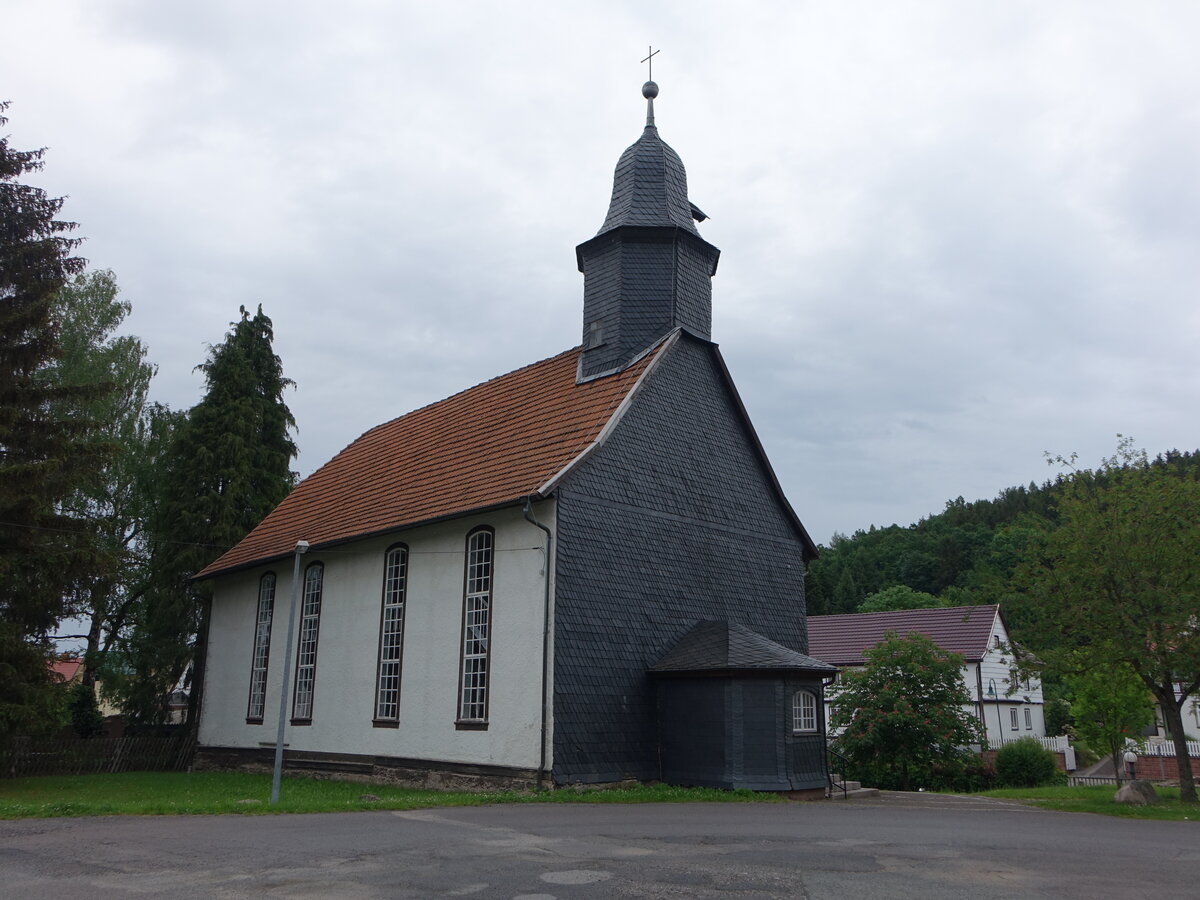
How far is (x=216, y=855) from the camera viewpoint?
948 centimetres

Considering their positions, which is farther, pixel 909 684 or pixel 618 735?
pixel 909 684

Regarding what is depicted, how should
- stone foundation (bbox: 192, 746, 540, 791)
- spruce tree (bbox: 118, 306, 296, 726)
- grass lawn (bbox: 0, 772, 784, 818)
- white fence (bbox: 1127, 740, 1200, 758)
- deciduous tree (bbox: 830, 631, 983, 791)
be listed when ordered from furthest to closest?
white fence (bbox: 1127, 740, 1200, 758) → spruce tree (bbox: 118, 306, 296, 726) → deciduous tree (bbox: 830, 631, 983, 791) → stone foundation (bbox: 192, 746, 540, 791) → grass lawn (bbox: 0, 772, 784, 818)

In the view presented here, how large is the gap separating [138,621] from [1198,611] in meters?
31.2

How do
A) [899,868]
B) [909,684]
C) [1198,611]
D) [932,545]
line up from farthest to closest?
[932,545]
[909,684]
[1198,611]
[899,868]

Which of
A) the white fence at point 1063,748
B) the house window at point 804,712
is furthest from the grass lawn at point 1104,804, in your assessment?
the white fence at point 1063,748

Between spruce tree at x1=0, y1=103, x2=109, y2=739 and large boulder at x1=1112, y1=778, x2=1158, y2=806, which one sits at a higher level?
spruce tree at x1=0, y1=103, x2=109, y2=739

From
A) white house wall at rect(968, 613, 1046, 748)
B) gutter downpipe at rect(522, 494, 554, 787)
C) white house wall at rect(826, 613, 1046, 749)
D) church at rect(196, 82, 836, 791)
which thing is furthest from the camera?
white house wall at rect(968, 613, 1046, 748)

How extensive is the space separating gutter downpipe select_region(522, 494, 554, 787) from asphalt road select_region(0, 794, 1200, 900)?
203 centimetres

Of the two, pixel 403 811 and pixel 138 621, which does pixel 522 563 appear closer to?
pixel 403 811

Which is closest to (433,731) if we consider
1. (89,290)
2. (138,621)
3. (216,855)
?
(216,855)

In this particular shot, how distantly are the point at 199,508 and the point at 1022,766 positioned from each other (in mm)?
25881

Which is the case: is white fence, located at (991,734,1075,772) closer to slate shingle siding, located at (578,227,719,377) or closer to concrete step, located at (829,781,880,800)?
concrete step, located at (829,781,880,800)

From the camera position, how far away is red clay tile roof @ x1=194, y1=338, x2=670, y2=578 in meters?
18.9

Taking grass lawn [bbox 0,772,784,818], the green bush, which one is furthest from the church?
the green bush
